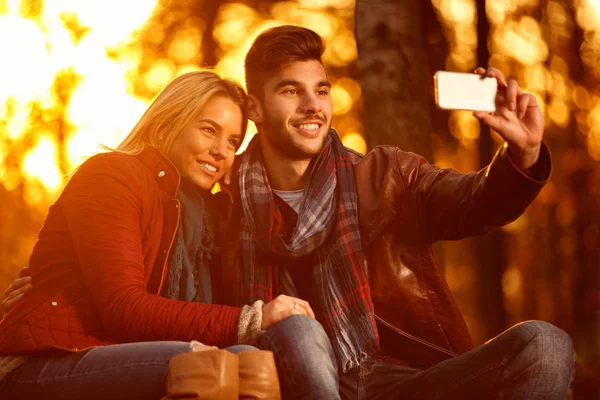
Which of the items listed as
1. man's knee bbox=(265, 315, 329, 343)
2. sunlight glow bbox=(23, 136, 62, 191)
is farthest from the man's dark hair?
sunlight glow bbox=(23, 136, 62, 191)

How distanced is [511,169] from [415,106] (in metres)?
2.87

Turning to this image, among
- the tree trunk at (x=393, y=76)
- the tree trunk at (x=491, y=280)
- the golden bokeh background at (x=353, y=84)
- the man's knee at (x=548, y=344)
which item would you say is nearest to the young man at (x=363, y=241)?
the man's knee at (x=548, y=344)

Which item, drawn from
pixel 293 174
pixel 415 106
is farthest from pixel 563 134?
pixel 293 174

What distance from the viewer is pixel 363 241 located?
4309 millimetres

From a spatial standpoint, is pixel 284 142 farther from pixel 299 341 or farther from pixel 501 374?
pixel 501 374

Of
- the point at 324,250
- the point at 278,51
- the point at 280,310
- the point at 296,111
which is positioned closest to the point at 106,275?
the point at 280,310

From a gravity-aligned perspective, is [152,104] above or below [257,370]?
above

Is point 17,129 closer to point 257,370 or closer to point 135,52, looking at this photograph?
point 135,52

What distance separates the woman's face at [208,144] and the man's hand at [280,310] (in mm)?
1226

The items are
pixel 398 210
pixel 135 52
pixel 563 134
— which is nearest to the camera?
pixel 398 210

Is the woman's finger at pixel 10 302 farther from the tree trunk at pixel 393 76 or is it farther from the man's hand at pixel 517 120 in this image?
the tree trunk at pixel 393 76

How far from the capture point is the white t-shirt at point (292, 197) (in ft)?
15.4

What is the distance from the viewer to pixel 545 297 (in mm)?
19094

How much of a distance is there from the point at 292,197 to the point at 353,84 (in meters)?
8.39
